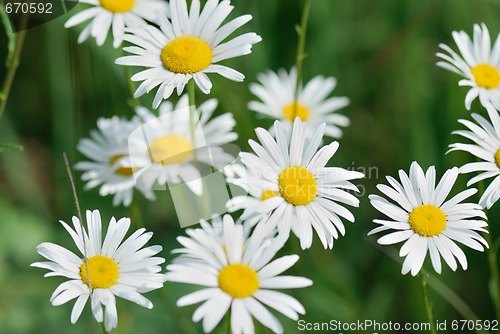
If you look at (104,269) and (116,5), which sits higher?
(116,5)

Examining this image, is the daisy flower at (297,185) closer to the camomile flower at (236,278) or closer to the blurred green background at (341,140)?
the camomile flower at (236,278)

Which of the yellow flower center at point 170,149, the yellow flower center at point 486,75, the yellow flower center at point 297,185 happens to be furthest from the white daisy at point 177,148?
the yellow flower center at point 486,75

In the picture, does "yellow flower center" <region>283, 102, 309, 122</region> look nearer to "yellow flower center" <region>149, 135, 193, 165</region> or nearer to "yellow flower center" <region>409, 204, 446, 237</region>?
"yellow flower center" <region>149, 135, 193, 165</region>

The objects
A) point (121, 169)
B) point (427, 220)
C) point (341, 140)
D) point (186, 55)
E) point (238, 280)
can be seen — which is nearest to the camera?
point (238, 280)

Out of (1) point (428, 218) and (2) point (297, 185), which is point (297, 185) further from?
(1) point (428, 218)

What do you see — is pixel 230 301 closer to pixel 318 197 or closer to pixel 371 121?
pixel 318 197

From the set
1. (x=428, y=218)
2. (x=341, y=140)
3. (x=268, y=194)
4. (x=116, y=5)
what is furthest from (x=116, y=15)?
(x=341, y=140)

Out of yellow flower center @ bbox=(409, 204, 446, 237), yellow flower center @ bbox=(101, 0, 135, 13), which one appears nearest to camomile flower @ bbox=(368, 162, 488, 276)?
yellow flower center @ bbox=(409, 204, 446, 237)
